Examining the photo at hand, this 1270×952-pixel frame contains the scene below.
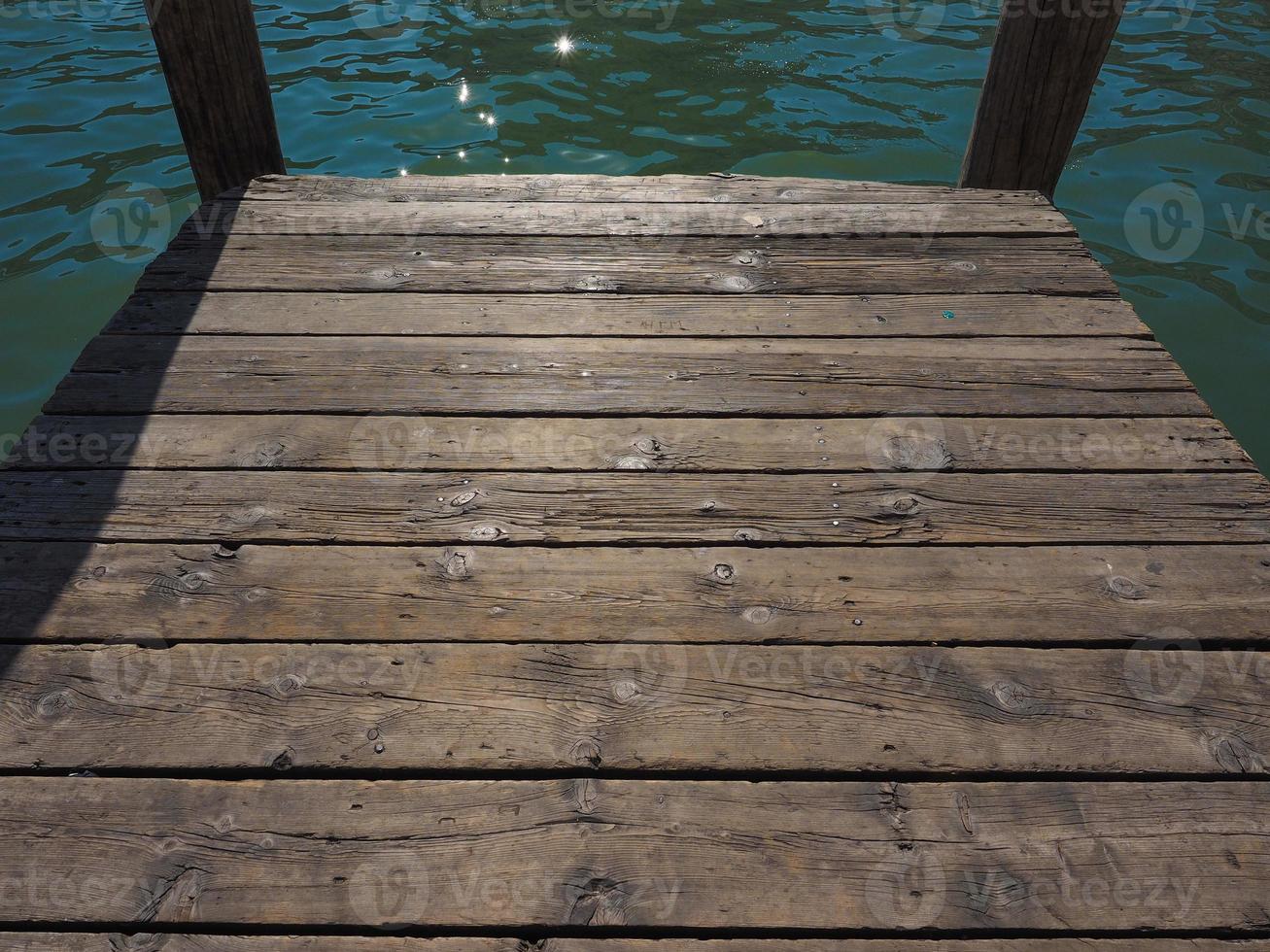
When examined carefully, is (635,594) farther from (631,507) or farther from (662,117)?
(662,117)

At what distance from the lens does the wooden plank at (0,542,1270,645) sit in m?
1.86

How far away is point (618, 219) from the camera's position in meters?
3.20

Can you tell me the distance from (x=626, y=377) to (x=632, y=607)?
0.79 metres

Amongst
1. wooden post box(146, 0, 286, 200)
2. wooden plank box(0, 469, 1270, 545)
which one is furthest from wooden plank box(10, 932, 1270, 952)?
wooden post box(146, 0, 286, 200)

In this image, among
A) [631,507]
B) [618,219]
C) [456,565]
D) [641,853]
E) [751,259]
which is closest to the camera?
[641,853]

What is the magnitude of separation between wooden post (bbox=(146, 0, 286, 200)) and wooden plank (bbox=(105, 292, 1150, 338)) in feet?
2.62

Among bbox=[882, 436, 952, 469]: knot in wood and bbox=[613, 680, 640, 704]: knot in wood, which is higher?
bbox=[882, 436, 952, 469]: knot in wood

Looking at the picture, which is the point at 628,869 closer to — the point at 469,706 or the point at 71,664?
the point at 469,706

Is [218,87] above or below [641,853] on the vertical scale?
above

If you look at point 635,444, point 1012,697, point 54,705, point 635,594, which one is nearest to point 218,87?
point 635,444

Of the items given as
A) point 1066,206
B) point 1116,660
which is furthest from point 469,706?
point 1066,206

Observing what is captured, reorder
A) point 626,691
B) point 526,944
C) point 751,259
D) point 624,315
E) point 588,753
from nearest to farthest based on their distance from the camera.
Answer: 1. point 526,944
2. point 588,753
3. point 626,691
4. point 624,315
5. point 751,259

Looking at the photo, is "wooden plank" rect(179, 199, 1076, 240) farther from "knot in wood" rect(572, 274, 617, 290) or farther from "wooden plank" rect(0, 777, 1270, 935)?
"wooden plank" rect(0, 777, 1270, 935)

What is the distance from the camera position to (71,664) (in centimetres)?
179
